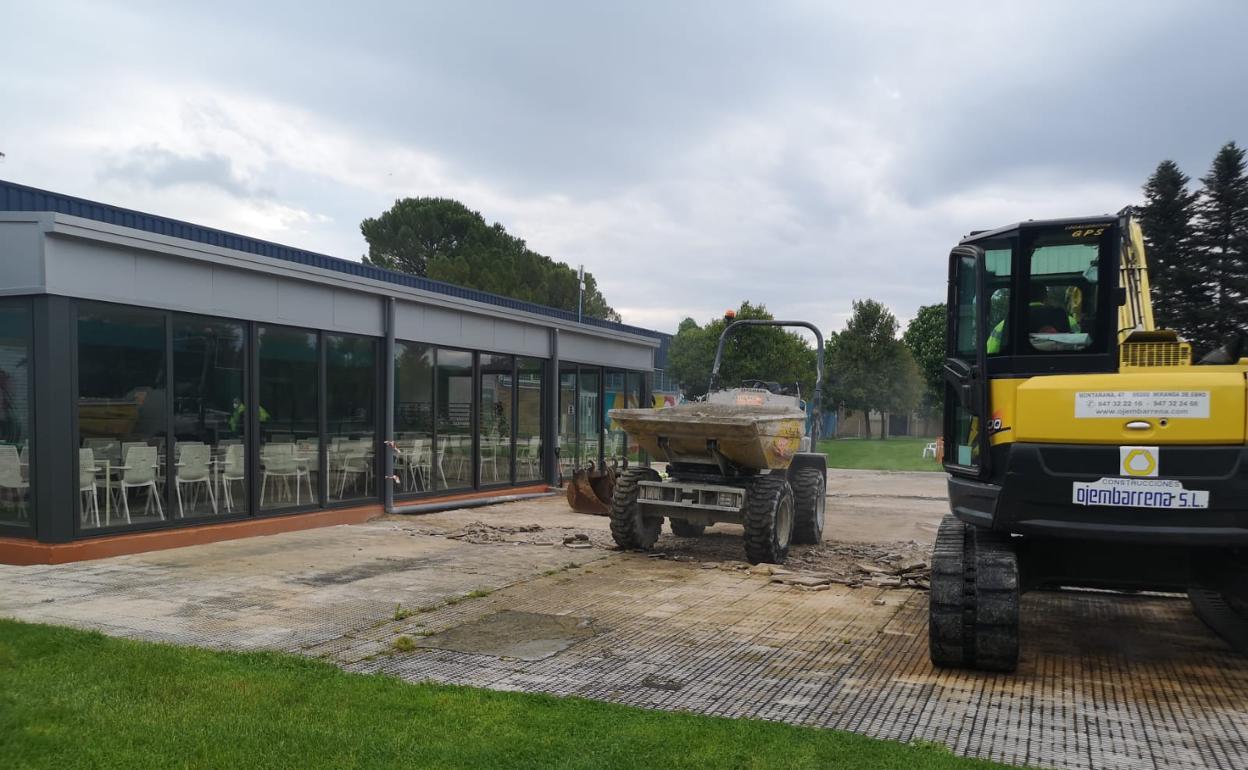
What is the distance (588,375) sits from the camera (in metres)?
19.2

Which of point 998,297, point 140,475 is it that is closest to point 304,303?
point 140,475

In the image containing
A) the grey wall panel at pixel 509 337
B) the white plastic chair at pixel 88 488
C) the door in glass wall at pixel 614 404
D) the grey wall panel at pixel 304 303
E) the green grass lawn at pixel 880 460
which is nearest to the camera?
the white plastic chair at pixel 88 488

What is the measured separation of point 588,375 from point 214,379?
9236mm

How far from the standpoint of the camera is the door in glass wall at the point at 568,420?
60.0 feet

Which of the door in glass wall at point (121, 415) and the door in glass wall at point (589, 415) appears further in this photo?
the door in glass wall at point (589, 415)

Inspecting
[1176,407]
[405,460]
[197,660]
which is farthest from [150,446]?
[1176,407]

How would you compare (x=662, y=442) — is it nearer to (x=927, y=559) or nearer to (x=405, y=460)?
(x=927, y=559)

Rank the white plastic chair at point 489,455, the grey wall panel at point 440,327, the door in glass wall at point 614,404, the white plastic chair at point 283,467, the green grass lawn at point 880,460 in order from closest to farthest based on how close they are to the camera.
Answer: the white plastic chair at point 283,467 < the grey wall panel at point 440,327 < the white plastic chair at point 489,455 < the door in glass wall at point 614,404 < the green grass lawn at point 880,460

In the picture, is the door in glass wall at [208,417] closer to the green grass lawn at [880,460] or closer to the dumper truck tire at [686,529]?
the dumper truck tire at [686,529]

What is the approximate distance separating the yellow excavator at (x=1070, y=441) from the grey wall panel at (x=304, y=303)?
8648 mm

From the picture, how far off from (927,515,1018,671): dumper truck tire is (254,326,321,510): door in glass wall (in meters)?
8.63

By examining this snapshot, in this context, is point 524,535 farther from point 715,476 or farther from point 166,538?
point 166,538

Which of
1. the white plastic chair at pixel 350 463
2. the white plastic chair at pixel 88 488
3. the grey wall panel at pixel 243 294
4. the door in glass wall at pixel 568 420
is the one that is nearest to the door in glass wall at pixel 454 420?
the white plastic chair at pixel 350 463

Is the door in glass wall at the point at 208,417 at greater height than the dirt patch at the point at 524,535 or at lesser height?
greater
